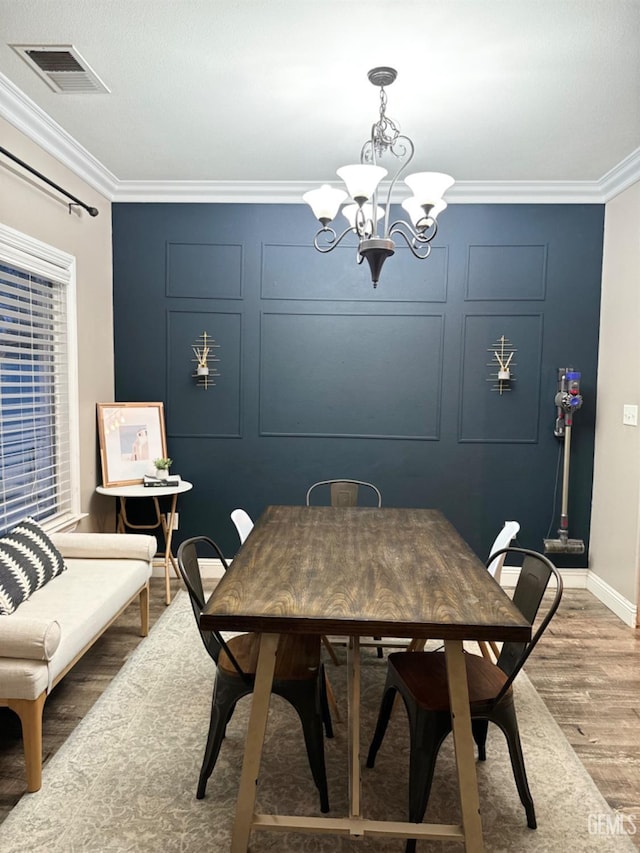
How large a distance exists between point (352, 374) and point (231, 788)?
2822mm

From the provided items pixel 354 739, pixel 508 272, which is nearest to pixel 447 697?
pixel 354 739

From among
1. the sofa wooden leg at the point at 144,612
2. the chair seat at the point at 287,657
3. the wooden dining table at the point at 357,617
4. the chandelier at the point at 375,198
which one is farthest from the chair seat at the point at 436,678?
the sofa wooden leg at the point at 144,612

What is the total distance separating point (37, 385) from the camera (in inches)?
132

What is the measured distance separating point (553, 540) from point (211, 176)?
348 centimetres

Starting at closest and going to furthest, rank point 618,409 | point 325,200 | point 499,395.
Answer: point 325,200 < point 618,409 < point 499,395

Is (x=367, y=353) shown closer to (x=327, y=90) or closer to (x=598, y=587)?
(x=327, y=90)

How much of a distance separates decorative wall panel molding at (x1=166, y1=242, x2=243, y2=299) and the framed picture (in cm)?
90

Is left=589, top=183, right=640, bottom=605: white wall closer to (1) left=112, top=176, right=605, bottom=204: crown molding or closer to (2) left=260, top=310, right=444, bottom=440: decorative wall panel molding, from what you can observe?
(1) left=112, top=176, right=605, bottom=204: crown molding

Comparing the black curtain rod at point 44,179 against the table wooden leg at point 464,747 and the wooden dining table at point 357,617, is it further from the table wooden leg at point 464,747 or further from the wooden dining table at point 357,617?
the table wooden leg at point 464,747

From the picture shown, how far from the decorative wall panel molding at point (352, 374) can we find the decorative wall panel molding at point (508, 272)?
40 centimetres

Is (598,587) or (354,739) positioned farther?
(598,587)

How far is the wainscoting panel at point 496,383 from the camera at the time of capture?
4238 mm

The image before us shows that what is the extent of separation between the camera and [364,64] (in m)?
2.56

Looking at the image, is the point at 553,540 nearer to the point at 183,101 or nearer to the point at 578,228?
the point at 578,228
